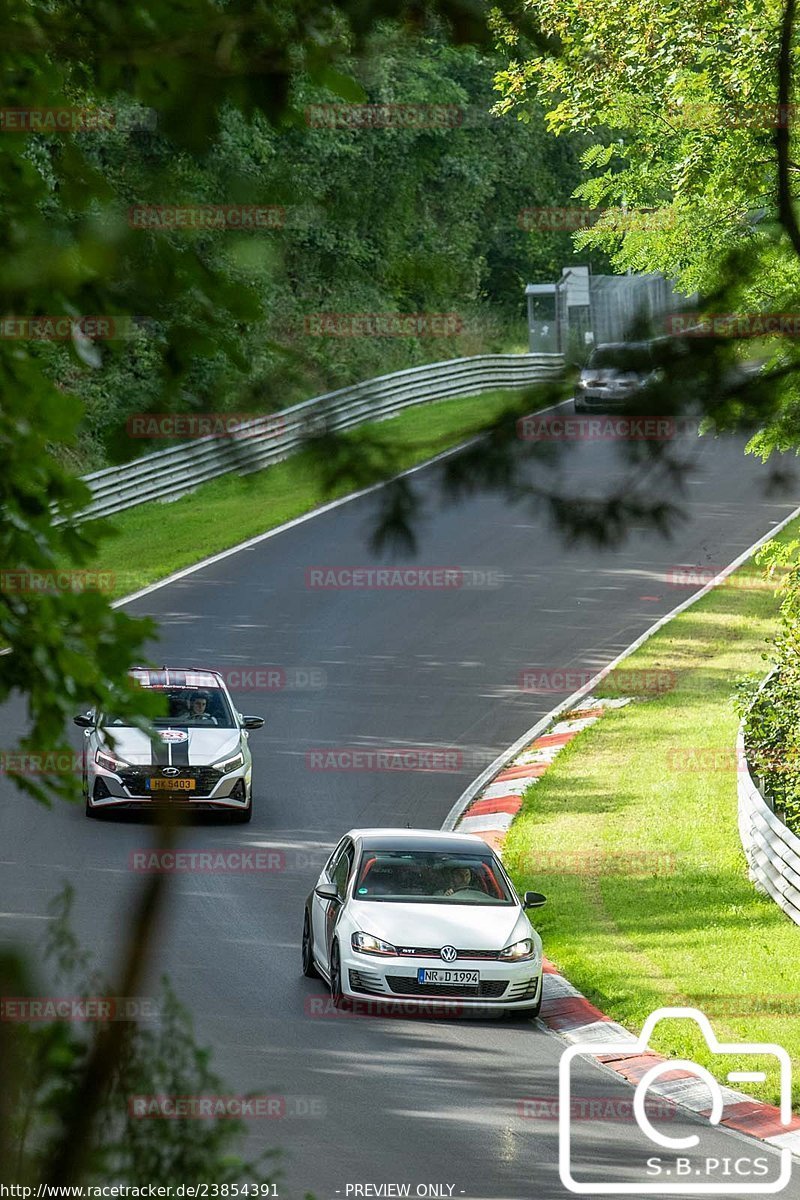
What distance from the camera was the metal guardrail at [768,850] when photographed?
16.4 m

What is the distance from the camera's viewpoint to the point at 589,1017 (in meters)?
14.0

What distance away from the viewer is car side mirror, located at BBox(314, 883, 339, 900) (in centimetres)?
1441

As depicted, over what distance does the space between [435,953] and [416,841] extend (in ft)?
4.80

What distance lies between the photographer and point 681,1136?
10.8 m

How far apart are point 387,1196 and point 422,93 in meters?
33.6

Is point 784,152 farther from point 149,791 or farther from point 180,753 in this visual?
point 149,791

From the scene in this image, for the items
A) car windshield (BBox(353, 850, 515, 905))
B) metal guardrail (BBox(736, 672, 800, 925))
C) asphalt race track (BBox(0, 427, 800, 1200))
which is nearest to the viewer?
asphalt race track (BBox(0, 427, 800, 1200))

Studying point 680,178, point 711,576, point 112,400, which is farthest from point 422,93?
point 112,400

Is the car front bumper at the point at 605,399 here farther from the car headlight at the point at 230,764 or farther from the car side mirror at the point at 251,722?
the car side mirror at the point at 251,722

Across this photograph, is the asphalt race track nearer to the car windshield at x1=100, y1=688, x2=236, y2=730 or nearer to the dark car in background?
the dark car in background
